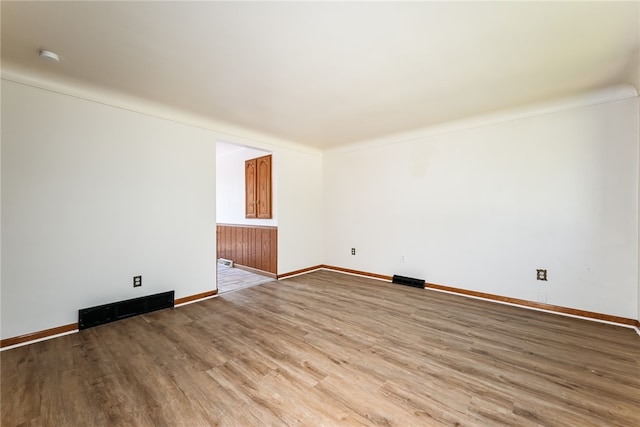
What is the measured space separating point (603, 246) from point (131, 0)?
14.9ft

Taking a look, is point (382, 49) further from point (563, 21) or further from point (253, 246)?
point (253, 246)

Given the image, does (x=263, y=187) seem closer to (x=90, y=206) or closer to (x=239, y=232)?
(x=239, y=232)

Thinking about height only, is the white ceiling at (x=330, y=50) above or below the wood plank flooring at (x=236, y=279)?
above

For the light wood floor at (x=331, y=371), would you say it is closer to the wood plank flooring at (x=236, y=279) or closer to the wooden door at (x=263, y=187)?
the wood plank flooring at (x=236, y=279)

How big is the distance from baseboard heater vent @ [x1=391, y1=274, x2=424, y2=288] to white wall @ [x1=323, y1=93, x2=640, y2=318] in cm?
10

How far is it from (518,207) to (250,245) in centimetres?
432

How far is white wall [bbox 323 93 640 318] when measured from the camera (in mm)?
2605

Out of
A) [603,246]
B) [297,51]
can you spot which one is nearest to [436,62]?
[297,51]

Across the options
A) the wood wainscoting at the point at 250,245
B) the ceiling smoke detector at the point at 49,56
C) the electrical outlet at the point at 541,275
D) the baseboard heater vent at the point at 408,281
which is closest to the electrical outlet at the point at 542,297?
the electrical outlet at the point at 541,275

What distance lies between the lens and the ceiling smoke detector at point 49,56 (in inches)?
77.1

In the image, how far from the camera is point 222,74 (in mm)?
2301

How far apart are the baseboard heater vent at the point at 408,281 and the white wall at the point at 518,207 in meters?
0.10

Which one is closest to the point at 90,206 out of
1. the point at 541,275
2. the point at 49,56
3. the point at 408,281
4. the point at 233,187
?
the point at 49,56

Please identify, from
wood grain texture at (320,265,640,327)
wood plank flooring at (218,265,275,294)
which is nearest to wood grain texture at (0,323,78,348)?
wood plank flooring at (218,265,275,294)
